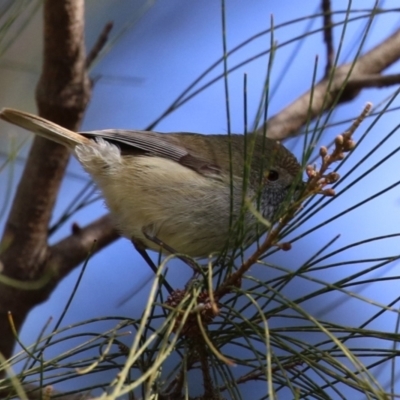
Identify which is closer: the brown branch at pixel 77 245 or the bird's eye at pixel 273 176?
the bird's eye at pixel 273 176

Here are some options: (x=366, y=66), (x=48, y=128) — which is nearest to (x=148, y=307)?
(x=48, y=128)

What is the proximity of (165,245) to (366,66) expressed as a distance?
1.03m

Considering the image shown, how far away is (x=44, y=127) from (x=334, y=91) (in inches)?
35.6

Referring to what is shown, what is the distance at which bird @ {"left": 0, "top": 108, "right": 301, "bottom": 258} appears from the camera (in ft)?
6.59

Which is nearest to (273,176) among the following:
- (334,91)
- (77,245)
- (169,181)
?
(169,181)

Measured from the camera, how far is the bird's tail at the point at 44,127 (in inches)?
82.7

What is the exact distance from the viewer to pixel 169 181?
2113mm

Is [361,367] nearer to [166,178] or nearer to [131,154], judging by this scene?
[166,178]

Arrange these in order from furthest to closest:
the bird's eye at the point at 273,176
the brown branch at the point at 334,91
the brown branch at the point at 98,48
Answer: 1. the brown branch at the point at 334,91
2. the brown branch at the point at 98,48
3. the bird's eye at the point at 273,176

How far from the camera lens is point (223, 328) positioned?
1376 millimetres

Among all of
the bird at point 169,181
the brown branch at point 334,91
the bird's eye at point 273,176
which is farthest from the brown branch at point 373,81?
the bird's eye at point 273,176

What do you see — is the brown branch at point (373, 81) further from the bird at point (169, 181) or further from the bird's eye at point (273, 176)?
the bird's eye at point (273, 176)

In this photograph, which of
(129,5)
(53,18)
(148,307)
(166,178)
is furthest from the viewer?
(129,5)

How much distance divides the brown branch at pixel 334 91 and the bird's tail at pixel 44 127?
0.59 m
